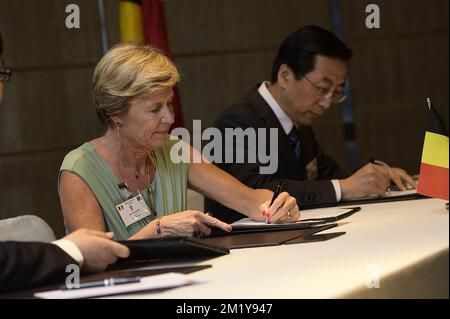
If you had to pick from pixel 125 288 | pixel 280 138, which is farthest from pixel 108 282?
pixel 280 138

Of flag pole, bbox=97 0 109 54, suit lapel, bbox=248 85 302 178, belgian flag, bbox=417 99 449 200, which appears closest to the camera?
belgian flag, bbox=417 99 449 200

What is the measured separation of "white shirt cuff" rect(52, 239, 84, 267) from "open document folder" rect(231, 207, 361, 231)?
35.9 inches

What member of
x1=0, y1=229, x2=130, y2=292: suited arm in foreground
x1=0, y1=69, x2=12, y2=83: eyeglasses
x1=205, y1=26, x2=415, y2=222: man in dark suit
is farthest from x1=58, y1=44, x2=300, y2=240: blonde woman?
x1=0, y1=229, x2=130, y2=292: suited arm in foreground

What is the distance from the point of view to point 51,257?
1979mm

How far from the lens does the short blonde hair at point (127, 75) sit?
3.11 m

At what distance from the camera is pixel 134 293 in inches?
69.6

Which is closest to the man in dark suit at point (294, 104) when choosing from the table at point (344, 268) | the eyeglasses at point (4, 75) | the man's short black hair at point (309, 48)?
the man's short black hair at point (309, 48)

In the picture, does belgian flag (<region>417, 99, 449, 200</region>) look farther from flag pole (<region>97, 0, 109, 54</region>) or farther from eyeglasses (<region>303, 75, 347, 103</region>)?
flag pole (<region>97, 0, 109, 54</region>)

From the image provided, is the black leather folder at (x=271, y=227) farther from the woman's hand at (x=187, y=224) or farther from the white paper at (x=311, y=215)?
the woman's hand at (x=187, y=224)

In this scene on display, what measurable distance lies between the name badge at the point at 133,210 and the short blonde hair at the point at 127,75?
35cm

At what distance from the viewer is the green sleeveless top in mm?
3039

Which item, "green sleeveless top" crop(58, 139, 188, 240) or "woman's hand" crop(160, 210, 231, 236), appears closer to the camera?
"woman's hand" crop(160, 210, 231, 236)

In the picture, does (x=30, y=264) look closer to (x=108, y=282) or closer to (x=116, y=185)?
(x=108, y=282)
